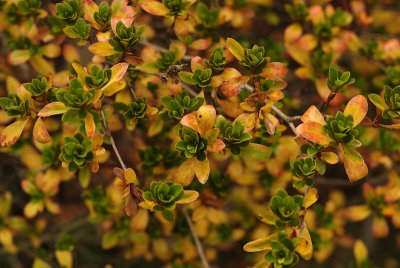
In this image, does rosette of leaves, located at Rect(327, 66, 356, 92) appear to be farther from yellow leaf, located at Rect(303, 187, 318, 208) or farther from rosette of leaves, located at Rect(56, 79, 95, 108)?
rosette of leaves, located at Rect(56, 79, 95, 108)

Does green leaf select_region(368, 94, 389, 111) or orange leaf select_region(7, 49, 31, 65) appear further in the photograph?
orange leaf select_region(7, 49, 31, 65)

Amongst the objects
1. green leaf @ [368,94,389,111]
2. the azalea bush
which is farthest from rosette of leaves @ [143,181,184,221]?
green leaf @ [368,94,389,111]

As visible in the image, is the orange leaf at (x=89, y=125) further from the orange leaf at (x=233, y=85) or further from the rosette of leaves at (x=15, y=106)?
the orange leaf at (x=233, y=85)

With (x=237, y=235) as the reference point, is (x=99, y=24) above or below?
above

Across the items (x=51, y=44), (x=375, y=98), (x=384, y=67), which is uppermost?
(x=375, y=98)

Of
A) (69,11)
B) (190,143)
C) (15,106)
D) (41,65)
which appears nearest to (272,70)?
(190,143)

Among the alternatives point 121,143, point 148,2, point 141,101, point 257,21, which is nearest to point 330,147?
point 141,101

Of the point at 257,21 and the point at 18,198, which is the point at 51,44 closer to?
the point at 18,198
